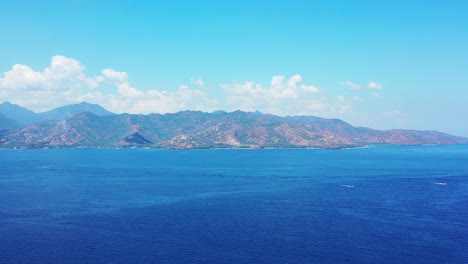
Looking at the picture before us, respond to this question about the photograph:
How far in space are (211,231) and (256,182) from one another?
3553 inches

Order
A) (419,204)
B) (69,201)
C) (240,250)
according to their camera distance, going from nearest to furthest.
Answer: (240,250) → (419,204) → (69,201)

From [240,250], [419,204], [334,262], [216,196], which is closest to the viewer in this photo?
[334,262]

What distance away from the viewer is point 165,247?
8588 cm

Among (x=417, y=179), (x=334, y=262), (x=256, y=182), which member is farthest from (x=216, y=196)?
(x=417, y=179)

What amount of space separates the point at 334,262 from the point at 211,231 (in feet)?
109

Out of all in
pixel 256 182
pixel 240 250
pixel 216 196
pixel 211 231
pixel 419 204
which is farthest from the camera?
pixel 256 182

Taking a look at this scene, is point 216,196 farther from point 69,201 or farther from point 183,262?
point 183,262

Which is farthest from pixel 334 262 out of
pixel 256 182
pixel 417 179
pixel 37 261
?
pixel 417 179

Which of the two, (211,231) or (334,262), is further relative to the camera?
(211,231)

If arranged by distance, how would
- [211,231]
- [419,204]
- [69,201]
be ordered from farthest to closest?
1. [69,201]
2. [419,204]
3. [211,231]

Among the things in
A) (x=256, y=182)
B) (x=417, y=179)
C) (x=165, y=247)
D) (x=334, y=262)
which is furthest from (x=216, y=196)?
(x=417, y=179)

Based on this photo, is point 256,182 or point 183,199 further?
point 256,182

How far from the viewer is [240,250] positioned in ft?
275

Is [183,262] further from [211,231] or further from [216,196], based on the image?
[216,196]
